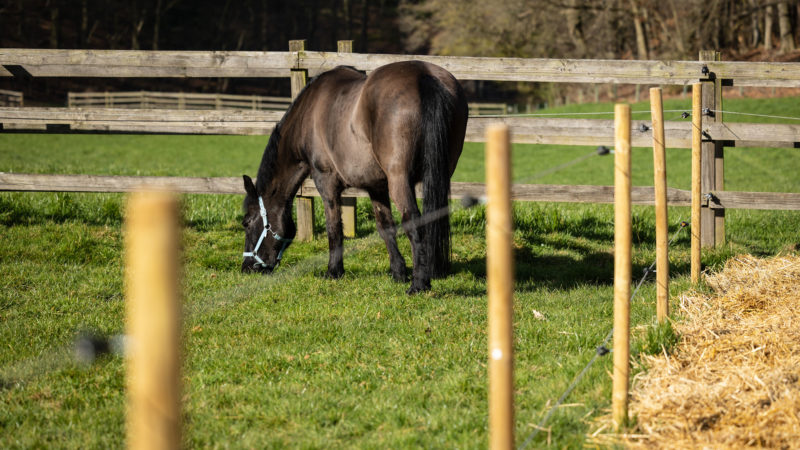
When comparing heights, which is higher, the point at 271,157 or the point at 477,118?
the point at 477,118

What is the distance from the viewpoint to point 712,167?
735 cm

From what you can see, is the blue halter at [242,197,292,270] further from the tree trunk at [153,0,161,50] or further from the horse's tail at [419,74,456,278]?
the tree trunk at [153,0,161,50]

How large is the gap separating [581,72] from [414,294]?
9.96ft

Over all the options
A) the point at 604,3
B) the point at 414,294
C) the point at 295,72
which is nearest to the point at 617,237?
the point at 414,294

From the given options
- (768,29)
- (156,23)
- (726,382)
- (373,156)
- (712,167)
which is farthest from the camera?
(156,23)

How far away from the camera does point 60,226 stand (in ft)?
26.2

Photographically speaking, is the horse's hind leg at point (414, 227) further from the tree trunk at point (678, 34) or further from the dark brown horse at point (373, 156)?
the tree trunk at point (678, 34)

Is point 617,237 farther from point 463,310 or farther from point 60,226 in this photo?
point 60,226

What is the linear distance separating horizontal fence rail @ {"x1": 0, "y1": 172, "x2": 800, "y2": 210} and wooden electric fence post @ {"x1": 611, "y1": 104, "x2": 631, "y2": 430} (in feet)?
12.8

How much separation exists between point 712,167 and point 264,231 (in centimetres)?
444

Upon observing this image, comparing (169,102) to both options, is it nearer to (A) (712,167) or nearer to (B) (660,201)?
(A) (712,167)

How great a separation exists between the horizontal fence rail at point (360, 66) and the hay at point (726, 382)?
3054 mm

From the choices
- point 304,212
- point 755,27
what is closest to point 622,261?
point 304,212

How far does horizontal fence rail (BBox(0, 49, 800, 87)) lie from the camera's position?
7.29m
